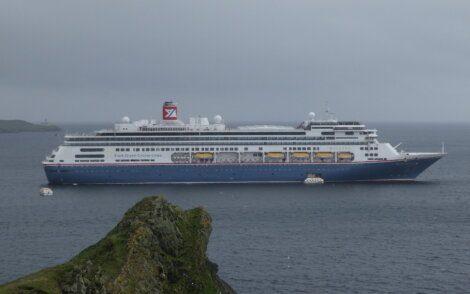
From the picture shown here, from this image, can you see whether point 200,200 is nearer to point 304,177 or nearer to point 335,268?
point 304,177

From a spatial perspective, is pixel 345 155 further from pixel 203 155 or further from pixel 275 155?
pixel 203 155

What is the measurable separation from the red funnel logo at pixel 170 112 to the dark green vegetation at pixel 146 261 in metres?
49.9

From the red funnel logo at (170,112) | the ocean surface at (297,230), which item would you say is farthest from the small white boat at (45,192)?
the red funnel logo at (170,112)

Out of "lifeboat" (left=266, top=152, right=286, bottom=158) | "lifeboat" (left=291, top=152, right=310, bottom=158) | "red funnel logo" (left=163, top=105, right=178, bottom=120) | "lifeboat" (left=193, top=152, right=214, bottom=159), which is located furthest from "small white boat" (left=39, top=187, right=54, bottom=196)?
"lifeboat" (left=291, top=152, right=310, bottom=158)

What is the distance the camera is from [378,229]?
5166 centimetres

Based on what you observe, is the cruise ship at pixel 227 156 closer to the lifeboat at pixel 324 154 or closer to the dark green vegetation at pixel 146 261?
the lifeboat at pixel 324 154

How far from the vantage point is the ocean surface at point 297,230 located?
128 feet

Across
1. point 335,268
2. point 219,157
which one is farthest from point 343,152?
point 335,268

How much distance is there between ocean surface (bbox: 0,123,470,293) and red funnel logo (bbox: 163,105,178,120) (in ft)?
35.8

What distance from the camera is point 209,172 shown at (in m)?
77.4

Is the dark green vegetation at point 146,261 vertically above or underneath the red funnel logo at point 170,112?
underneath

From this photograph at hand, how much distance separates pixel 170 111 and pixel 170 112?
0.45 ft

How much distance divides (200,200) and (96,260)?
37622mm

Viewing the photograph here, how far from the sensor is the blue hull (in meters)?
76.9
